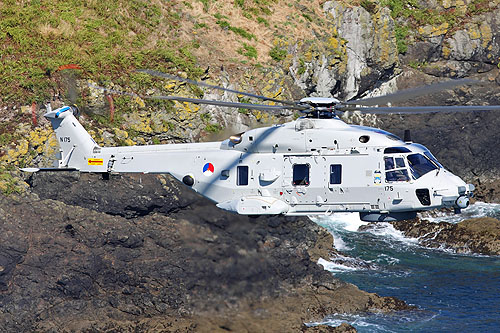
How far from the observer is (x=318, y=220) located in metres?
44.6

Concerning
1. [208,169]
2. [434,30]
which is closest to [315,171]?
[208,169]

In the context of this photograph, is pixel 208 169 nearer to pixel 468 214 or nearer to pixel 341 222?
pixel 341 222

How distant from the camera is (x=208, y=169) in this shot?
1037 inches

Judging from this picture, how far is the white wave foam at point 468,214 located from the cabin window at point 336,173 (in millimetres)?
21137

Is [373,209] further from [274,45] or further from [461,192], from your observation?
[274,45]

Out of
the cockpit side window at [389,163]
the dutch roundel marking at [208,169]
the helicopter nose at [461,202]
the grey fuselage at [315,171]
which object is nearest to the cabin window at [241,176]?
the grey fuselage at [315,171]

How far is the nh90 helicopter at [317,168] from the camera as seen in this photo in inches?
941

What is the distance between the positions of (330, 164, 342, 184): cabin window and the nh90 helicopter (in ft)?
0.11

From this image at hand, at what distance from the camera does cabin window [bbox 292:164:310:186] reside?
24984 mm

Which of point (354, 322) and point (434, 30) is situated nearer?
point (354, 322)

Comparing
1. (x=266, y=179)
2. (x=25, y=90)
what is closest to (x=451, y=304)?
(x=266, y=179)

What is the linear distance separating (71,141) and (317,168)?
377 inches

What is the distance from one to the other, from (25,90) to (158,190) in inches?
350

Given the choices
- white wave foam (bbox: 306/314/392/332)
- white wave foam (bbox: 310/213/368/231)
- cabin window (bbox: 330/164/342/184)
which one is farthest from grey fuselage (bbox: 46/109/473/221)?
white wave foam (bbox: 310/213/368/231)
